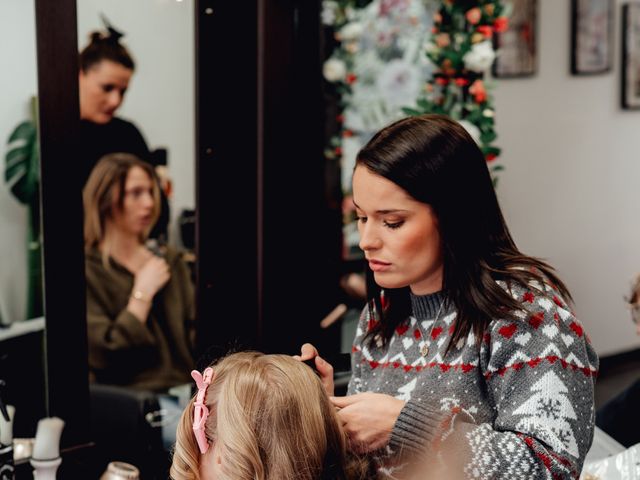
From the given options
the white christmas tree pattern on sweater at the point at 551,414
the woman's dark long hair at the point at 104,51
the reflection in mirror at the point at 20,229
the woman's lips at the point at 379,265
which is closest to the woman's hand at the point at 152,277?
the reflection in mirror at the point at 20,229

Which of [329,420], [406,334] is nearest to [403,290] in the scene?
[406,334]

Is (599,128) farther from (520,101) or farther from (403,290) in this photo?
(403,290)

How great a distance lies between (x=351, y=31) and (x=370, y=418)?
1993 millimetres

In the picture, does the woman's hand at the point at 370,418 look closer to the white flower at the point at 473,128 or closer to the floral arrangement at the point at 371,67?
the floral arrangement at the point at 371,67

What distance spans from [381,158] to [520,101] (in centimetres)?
299

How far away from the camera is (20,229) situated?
1.87 meters

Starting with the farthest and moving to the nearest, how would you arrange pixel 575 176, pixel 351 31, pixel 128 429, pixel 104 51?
1. pixel 575 176
2. pixel 351 31
3. pixel 128 429
4. pixel 104 51

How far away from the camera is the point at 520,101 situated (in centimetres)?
413

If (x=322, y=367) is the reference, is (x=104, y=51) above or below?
above

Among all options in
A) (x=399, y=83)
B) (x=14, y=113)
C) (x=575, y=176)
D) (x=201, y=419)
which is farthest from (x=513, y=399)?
(x=575, y=176)

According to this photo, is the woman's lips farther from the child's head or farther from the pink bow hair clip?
the pink bow hair clip

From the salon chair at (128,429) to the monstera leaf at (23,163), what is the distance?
51cm

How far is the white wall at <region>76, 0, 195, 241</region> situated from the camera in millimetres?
2146

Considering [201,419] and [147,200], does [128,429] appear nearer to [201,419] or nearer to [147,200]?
[147,200]
